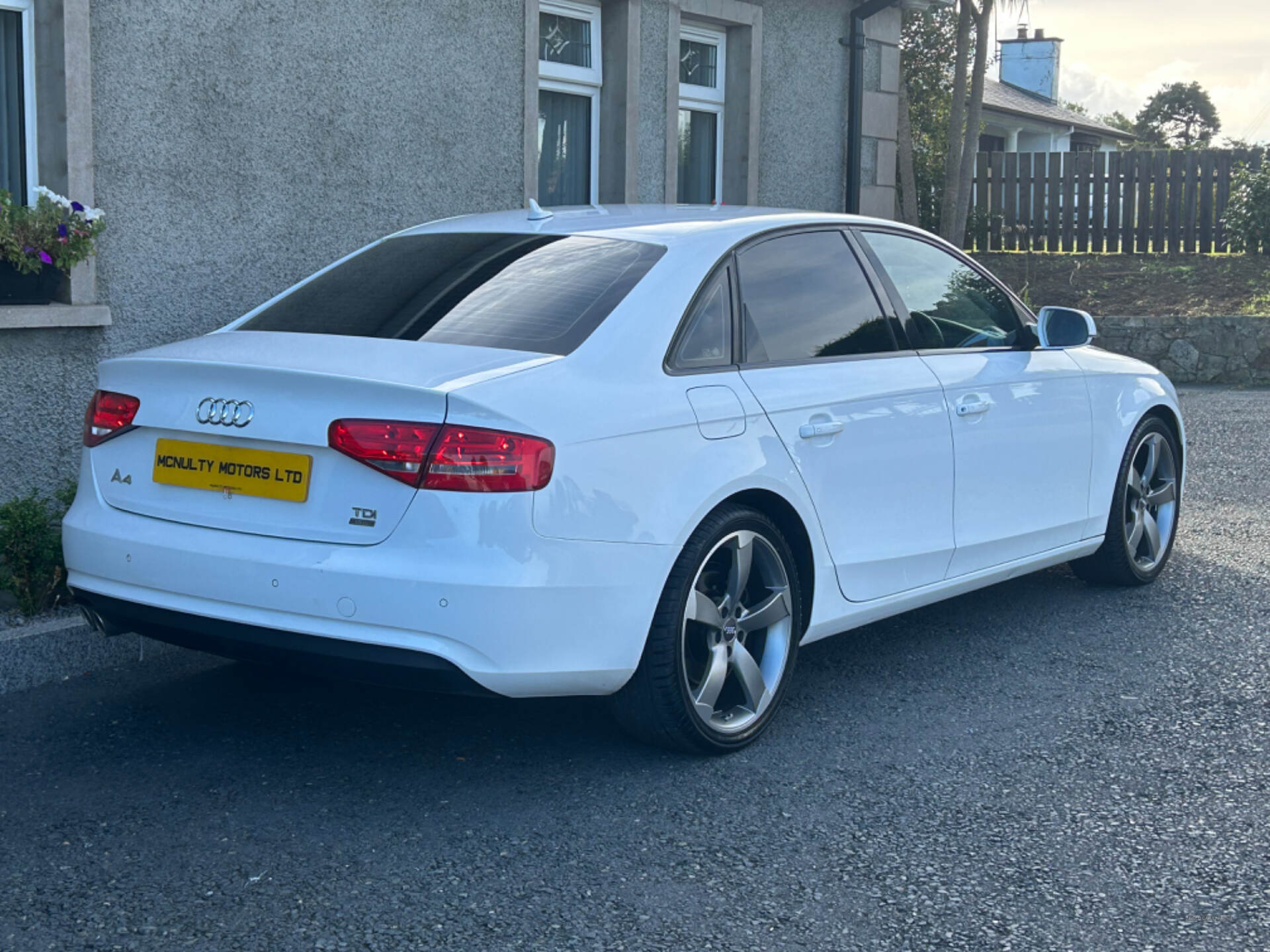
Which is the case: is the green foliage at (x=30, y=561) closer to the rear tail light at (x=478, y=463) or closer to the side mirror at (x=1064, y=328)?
the rear tail light at (x=478, y=463)

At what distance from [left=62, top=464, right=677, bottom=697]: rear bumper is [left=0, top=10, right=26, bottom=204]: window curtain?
3.60 meters

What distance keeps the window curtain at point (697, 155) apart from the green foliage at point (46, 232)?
557 centimetres

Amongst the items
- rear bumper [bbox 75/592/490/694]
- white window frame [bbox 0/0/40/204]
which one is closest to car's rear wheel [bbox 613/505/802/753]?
rear bumper [bbox 75/592/490/694]

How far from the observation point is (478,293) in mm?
4352

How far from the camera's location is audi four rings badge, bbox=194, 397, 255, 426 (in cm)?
380

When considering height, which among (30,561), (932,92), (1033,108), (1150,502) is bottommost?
(30,561)

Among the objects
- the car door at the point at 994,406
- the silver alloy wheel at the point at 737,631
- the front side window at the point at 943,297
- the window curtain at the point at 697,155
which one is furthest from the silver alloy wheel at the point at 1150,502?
the window curtain at the point at 697,155

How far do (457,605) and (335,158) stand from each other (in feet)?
16.9

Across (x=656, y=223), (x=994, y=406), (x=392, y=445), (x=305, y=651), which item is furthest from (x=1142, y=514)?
(x=305, y=651)

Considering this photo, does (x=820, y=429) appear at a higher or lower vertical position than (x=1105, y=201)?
lower

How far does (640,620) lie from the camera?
3.87m

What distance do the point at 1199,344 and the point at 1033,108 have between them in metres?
27.5

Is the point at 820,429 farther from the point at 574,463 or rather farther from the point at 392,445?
the point at 392,445

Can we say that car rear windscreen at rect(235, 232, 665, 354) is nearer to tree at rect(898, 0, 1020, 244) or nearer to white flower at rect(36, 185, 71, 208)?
white flower at rect(36, 185, 71, 208)
